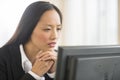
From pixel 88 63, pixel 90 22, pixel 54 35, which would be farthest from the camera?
pixel 90 22

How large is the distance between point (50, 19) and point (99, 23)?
3.71ft

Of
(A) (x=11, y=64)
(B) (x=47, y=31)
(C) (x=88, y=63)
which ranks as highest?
(B) (x=47, y=31)

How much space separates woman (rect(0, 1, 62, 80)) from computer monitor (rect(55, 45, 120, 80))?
0.55m

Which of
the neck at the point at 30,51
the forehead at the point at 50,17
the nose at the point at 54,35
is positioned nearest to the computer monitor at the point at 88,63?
the nose at the point at 54,35

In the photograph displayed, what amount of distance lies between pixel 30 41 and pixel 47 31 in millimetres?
210

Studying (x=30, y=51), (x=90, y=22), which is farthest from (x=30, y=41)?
(x=90, y=22)

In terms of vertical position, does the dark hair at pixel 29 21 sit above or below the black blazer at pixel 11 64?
above

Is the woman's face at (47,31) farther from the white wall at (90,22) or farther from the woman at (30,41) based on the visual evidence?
the white wall at (90,22)

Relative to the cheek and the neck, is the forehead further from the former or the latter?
the neck

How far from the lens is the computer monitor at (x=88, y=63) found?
30.2 inches

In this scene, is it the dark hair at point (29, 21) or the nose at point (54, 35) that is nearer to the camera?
the nose at point (54, 35)

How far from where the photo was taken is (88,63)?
79 cm

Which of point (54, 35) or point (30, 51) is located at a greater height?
point (54, 35)

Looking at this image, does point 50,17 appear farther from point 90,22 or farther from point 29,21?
point 90,22
